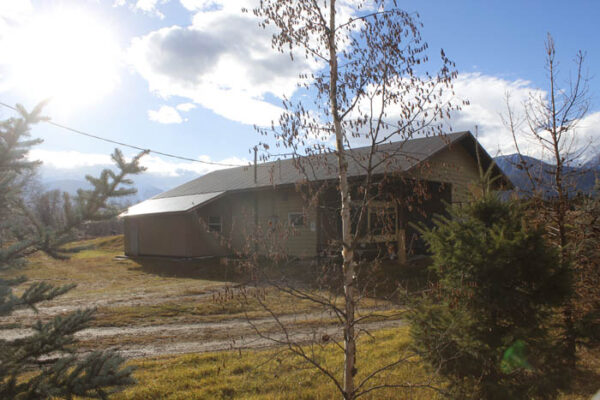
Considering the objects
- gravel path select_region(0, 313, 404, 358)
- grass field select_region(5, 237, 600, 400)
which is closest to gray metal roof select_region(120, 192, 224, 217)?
grass field select_region(5, 237, 600, 400)

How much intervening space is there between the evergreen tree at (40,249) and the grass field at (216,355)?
212 mm

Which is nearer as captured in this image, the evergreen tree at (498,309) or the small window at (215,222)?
the evergreen tree at (498,309)

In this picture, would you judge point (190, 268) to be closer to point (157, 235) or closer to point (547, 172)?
point (157, 235)

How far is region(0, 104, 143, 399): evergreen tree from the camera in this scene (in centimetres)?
266

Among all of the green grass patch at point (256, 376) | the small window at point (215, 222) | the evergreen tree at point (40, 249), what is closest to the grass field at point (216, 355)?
the green grass patch at point (256, 376)

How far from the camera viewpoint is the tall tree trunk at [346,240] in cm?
337

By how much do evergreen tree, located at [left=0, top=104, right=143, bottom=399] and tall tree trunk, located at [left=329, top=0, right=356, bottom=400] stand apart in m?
1.71

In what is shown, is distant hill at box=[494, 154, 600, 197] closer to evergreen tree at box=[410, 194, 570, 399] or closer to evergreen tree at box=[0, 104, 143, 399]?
evergreen tree at box=[410, 194, 570, 399]

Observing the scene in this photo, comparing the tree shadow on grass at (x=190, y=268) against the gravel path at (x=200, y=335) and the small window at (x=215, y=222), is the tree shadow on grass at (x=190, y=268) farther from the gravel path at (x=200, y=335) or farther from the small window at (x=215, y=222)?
the gravel path at (x=200, y=335)

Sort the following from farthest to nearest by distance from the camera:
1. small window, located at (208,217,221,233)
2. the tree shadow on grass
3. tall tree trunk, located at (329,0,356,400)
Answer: small window, located at (208,217,221,233) → the tree shadow on grass → tall tree trunk, located at (329,0,356,400)

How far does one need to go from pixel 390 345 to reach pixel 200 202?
49.1 ft

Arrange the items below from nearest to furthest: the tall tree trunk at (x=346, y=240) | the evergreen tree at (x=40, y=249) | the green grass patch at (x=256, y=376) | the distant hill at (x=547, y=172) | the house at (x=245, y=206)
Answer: the evergreen tree at (x=40, y=249)
the tall tree trunk at (x=346, y=240)
the green grass patch at (x=256, y=376)
the distant hill at (x=547, y=172)
the house at (x=245, y=206)

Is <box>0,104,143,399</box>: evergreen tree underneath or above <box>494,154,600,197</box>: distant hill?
underneath

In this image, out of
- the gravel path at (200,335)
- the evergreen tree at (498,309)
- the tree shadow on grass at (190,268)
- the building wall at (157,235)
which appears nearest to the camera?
the evergreen tree at (498,309)
